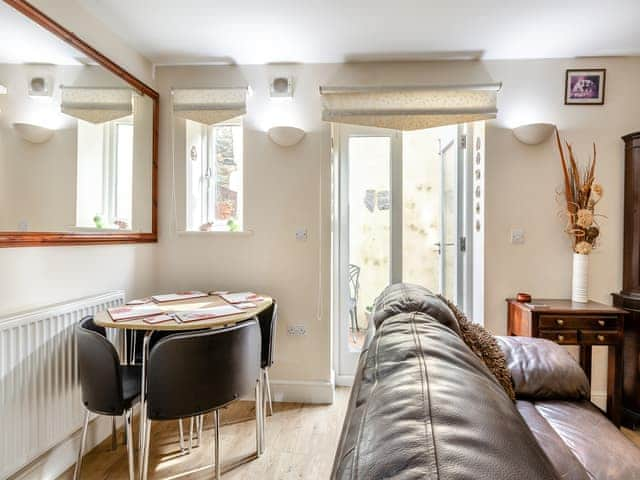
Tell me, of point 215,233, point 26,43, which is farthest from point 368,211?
point 26,43

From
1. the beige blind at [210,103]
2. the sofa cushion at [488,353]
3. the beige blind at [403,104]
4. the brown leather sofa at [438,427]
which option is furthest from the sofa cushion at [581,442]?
the beige blind at [210,103]

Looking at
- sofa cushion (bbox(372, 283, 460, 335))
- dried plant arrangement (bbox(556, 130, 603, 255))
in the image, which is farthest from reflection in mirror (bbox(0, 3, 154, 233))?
dried plant arrangement (bbox(556, 130, 603, 255))

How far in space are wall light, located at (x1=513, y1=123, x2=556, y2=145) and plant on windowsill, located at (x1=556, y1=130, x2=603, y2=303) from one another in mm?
134

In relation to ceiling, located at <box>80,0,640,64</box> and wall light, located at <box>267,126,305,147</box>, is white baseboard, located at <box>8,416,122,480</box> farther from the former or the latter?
ceiling, located at <box>80,0,640,64</box>

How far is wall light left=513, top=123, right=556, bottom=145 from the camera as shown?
8.00ft

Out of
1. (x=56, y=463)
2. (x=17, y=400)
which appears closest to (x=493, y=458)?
(x=17, y=400)

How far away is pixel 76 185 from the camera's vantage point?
6.14 feet

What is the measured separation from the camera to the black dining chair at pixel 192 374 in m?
1.50

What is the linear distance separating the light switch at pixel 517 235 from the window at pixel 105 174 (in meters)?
2.62

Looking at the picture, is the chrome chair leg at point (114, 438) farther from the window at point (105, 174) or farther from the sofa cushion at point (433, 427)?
the sofa cushion at point (433, 427)

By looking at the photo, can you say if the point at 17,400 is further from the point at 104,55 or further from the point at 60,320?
the point at 104,55

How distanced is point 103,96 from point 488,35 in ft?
7.74

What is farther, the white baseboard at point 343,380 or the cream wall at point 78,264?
the white baseboard at point 343,380

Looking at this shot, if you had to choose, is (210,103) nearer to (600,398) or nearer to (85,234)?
(85,234)
